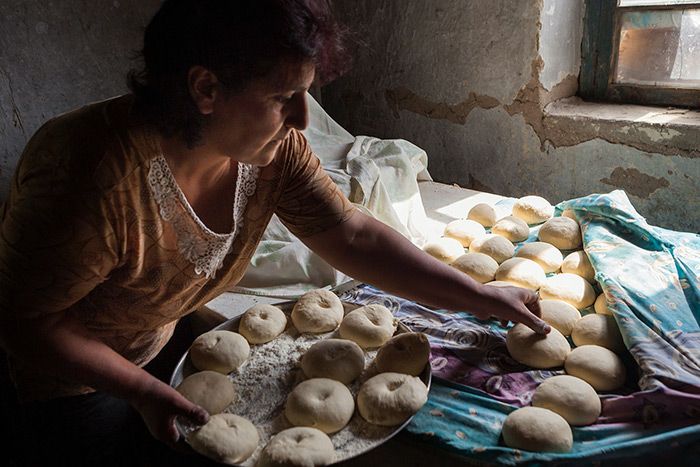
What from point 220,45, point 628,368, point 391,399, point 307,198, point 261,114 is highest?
point 220,45

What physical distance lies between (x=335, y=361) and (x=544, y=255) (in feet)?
3.01

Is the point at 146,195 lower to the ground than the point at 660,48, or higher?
lower

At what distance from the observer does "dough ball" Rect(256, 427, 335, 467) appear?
36.1 inches

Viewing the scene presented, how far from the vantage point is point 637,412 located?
1.11 m

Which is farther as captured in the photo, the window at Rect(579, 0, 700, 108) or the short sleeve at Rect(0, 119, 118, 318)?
the window at Rect(579, 0, 700, 108)

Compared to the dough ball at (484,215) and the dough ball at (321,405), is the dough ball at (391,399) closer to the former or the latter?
the dough ball at (321,405)

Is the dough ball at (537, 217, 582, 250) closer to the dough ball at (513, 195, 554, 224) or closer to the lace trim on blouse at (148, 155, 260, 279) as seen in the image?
the dough ball at (513, 195, 554, 224)

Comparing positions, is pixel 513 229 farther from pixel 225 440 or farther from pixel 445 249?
pixel 225 440

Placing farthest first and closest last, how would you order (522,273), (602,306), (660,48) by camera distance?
(660,48)
(522,273)
(602,306)

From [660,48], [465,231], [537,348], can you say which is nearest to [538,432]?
[537,348]

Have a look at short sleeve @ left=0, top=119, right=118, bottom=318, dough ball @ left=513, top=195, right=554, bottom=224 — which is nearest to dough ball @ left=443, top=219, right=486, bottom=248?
dough ball @ left=513, top=195, right=554, bottom=224

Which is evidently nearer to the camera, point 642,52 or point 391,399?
point 391,399

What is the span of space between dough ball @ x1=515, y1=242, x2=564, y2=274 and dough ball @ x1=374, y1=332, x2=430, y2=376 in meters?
0.74

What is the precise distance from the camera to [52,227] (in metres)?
0.87
